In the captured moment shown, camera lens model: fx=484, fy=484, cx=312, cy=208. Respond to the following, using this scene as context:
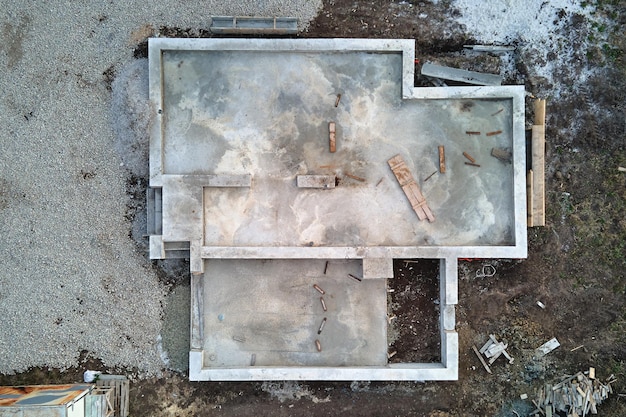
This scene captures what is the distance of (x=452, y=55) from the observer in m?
13.0

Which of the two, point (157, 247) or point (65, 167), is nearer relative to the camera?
point (157, 247)

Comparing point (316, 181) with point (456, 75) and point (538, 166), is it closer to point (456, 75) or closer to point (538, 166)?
point (456, 75)

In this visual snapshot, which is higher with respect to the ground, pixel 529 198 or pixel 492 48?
pixel 492 48

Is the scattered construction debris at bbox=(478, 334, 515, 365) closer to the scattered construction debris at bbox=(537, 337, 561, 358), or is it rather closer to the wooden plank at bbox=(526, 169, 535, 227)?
the scattered construction debris at bbox=(537, 337, 561, 358)

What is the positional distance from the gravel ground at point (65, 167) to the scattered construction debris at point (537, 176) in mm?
6784

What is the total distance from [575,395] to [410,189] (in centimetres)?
681

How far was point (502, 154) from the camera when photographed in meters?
12.2

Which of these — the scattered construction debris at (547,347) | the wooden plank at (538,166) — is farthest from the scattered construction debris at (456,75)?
the scattered construction debris at (547,347)

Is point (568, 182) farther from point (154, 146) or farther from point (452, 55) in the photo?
point (154, 146)

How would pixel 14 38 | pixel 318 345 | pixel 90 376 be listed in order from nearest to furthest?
pixel 318 345, pixel 14 38, pixel 90 376

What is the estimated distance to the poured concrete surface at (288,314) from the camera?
12680mm

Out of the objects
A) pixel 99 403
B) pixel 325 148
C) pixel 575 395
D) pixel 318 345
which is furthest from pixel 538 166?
pixel 99 403

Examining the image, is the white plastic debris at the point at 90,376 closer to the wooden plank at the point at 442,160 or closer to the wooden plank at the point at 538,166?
the wooden plank at the point at 442,160

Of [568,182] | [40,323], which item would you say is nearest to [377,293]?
[568,182]
